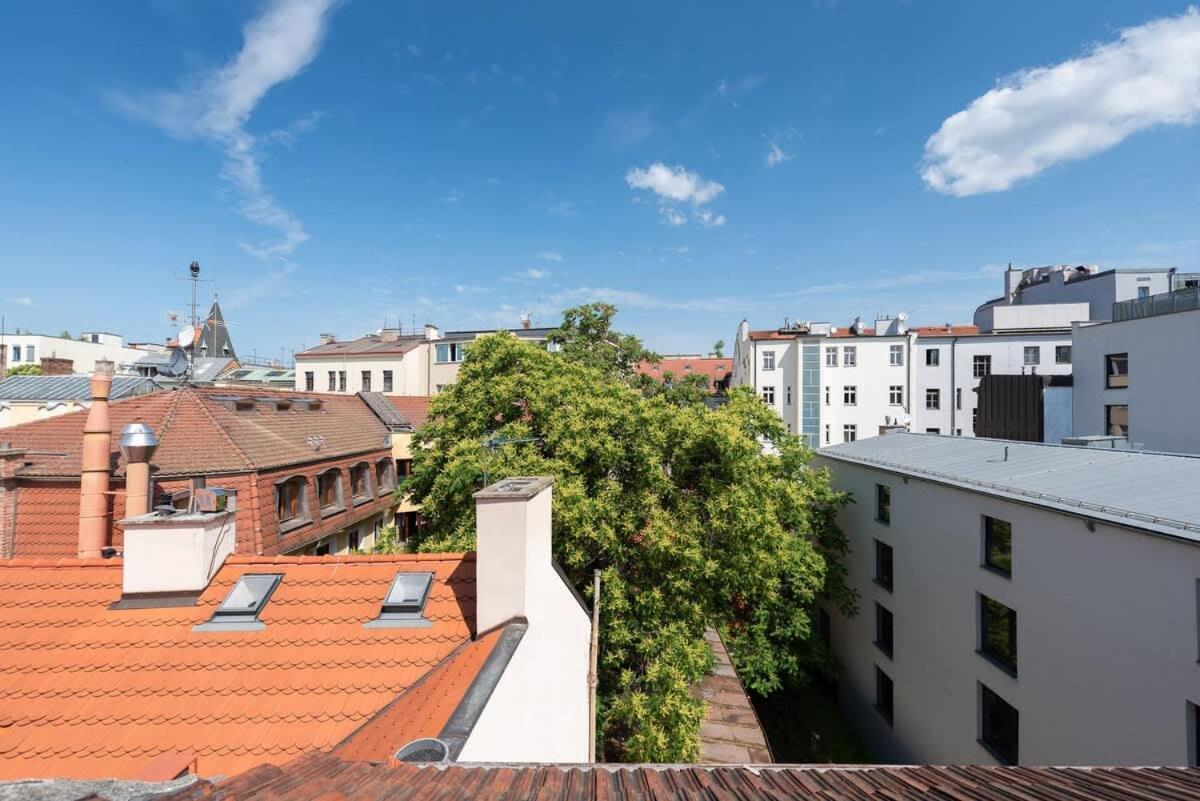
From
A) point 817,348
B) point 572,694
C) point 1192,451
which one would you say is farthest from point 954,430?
point 572,694

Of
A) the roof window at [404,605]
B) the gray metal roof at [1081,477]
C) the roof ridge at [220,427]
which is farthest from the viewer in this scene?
the roof ridge at [220,427]

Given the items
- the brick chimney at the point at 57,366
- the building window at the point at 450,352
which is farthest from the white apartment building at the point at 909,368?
the brick chimney at the point at 57,366

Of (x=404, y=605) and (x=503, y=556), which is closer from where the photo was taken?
(x=503, y=556)

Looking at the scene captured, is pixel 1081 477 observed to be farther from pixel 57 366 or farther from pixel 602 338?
pixel 57 366

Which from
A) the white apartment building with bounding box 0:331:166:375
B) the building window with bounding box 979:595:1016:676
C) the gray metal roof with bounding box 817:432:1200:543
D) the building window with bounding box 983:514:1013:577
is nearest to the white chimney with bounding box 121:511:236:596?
the gray metal roof with bounding box 817:432:1200:543

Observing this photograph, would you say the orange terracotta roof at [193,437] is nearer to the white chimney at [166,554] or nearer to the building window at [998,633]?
the white chimney at [166,554]

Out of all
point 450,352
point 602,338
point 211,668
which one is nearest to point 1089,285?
point 602,338

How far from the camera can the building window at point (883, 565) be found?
15.9m

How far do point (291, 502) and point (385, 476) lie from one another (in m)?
6.00

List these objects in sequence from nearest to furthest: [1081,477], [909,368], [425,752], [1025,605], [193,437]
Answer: [425,752]
[1025,605]
[1081,477]
[193,437]
[909,368]

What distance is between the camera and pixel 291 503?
15461 mm

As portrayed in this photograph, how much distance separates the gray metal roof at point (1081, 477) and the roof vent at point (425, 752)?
1076 centimetres

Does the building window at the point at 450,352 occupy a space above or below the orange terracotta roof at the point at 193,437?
above

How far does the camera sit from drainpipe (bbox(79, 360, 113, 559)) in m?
9.12
